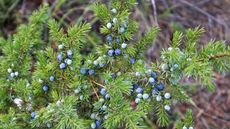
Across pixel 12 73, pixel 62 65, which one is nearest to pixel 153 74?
pixel 62 65

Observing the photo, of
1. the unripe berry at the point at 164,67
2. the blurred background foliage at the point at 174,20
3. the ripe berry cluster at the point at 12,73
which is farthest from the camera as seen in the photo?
the blurred background foliage at the point at 174,20

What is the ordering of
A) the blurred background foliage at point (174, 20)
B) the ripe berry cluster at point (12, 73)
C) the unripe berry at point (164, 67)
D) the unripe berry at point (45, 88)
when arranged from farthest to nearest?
the blurred background foliage at point (174, 20) → the ripe berry cluster at point (12, 73) → the unripe berry at point (45, 88) → the unripe berry at point (164, 67)

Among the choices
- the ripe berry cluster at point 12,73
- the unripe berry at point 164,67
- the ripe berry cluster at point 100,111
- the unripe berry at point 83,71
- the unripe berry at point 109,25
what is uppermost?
the unripe berry at point 109,25

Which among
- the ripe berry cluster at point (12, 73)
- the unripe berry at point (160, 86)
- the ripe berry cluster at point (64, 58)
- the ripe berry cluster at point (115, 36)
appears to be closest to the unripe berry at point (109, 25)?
the ripe berry cluster at point (115, 36)

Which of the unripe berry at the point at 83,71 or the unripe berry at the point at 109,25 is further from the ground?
the unripe berry at the point at 109,25

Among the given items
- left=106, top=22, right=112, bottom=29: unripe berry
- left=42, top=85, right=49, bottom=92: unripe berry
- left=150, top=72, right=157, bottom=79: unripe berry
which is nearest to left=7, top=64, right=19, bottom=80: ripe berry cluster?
left=42, top=85, right=49, bottom=92: unripe berry

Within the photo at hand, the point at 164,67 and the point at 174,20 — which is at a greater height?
the point at 174,20

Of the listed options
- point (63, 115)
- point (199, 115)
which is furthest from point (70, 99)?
point (199, 115)

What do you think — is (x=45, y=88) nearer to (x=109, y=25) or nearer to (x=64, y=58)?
(x=64, y=58)

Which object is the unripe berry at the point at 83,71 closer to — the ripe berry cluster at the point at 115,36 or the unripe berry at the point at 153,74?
the ripe berry cluster at the point at 115,36

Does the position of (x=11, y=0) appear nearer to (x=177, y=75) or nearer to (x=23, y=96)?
(x=23, y=96)
